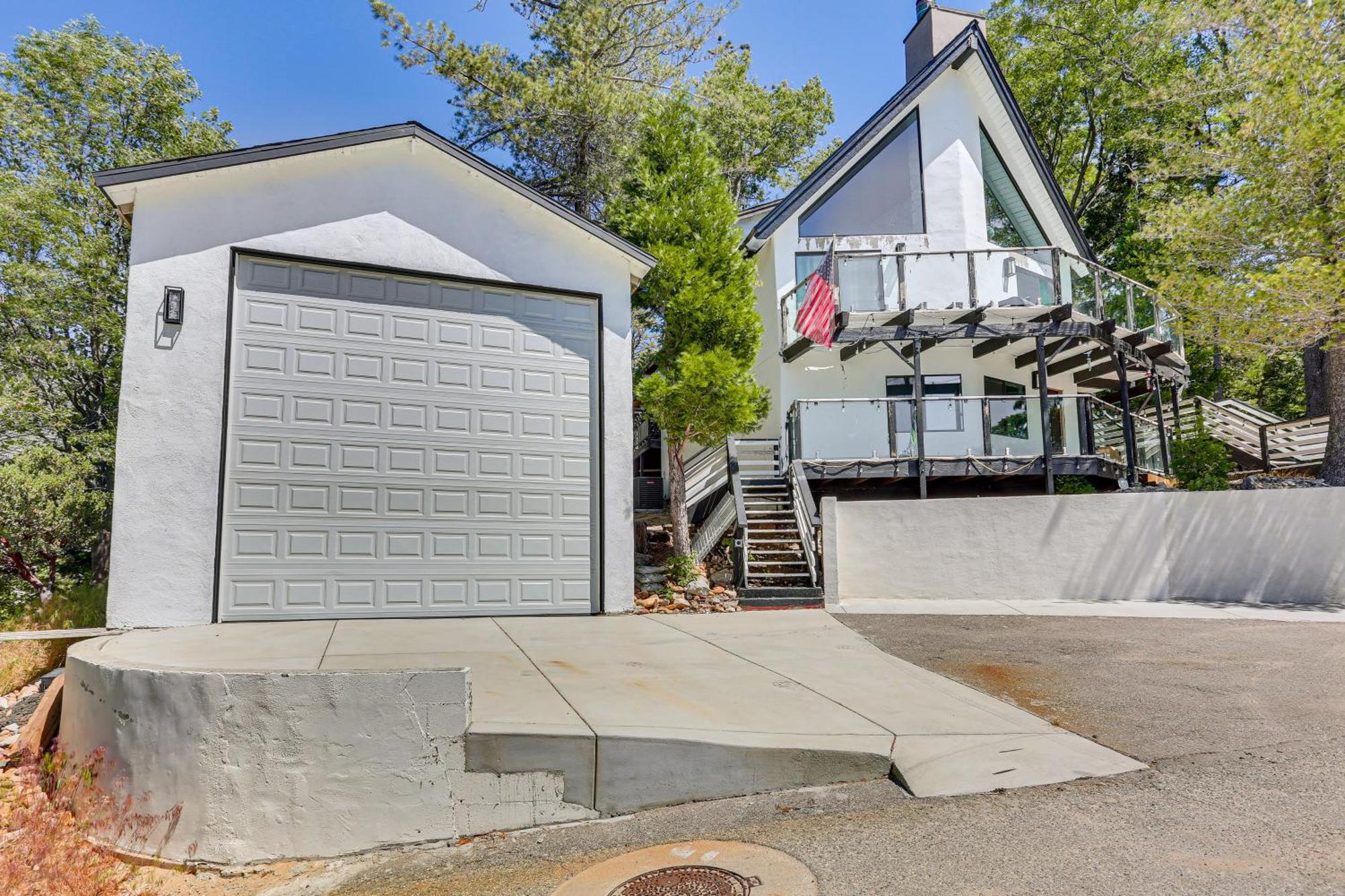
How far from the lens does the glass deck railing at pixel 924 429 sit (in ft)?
46.0

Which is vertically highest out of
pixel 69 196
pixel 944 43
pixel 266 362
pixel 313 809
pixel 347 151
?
pixel 944 43

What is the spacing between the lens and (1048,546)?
33.5ft

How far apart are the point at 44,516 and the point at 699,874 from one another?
8.99 metres

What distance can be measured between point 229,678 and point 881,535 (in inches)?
321

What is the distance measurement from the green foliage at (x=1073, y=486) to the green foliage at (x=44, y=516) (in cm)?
1527

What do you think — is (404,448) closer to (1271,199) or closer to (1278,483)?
(1271,199)

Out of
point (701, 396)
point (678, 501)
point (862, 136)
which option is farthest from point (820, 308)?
point (862, 136)

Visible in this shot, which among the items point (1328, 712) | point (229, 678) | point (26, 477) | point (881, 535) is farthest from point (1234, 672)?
point (26, 477)

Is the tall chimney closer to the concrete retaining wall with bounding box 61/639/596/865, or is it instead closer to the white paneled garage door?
the white paneled garage door

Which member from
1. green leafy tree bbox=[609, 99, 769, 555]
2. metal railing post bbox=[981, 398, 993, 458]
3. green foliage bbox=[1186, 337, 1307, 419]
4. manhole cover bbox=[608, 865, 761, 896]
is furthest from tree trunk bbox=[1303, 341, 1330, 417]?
manhole cover bbox=[608, 865, 761, 896]

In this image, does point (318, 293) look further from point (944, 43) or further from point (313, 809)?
point (944, 43)

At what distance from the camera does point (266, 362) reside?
738 centimetres

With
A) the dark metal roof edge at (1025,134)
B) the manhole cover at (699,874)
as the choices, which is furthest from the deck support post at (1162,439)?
the manhole cover at (699,874)

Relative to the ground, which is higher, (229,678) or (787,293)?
(787,293)
